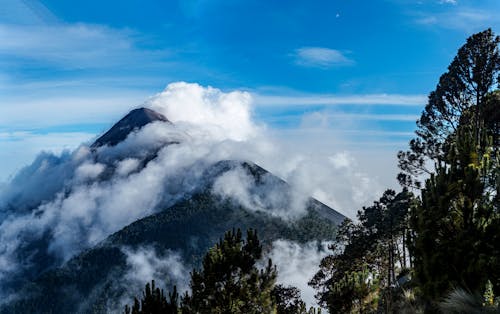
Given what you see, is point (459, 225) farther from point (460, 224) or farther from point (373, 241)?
point (373, 241)

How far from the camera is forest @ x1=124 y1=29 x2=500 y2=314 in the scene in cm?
1385

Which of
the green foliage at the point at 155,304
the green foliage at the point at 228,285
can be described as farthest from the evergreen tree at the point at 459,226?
the green foliage at the point at 155,304

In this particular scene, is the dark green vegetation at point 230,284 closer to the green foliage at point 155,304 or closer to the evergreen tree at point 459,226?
the green foliage at point 155,304

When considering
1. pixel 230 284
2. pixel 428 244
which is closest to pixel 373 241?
pixel 230 284

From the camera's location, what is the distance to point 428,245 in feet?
49.3

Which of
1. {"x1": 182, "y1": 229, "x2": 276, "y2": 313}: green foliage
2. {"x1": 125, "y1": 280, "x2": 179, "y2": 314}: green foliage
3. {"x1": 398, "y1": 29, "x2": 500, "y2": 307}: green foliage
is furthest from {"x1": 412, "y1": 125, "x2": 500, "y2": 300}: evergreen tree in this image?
{"x1": 125, "y1": 280, "x2": 179, "y2": 314}: green foliage

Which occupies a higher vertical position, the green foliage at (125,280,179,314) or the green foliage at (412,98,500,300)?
the green foliage at (412,98,500,300)

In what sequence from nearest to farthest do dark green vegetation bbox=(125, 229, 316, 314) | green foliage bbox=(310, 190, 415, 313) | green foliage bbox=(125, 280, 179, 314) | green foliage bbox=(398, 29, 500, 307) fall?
green foliage bbox=(398, 29, 500, 307)
green foliage bbox=(125, 280, 179, 314)
dark green vegetation bbox=(125, 229, 316, 314)
green foliage bbox=(310, 190, 415, 313)

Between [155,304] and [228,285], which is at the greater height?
[155,304]

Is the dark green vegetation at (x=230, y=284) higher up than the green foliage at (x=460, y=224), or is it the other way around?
the green foliage at (x=460, y=224)

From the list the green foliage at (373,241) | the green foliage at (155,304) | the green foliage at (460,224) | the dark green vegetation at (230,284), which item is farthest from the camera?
the green foliage at (373,241)

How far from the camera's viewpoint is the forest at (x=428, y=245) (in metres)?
13.9

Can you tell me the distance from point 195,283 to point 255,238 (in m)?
4.47

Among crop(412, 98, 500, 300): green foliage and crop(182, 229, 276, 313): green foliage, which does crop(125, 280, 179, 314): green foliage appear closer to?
crop(182, 229, 276, 313): green foliage
